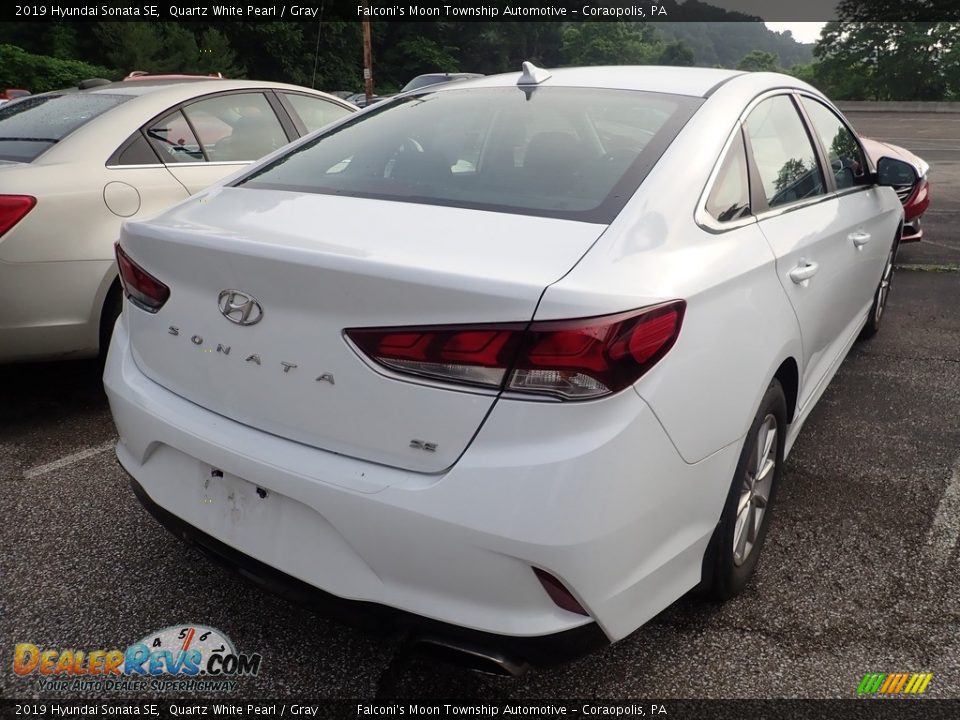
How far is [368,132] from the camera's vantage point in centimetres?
259

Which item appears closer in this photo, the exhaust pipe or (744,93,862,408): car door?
the exhaust pipe

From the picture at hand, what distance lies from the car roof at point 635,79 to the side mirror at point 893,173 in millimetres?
1218

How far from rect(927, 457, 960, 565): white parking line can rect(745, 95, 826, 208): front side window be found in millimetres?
1209

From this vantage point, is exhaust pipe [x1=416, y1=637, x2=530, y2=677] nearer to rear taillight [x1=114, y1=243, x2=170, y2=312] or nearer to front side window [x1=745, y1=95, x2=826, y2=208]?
rear taillight [x1=114, y1=243, x2=170, y2=312]

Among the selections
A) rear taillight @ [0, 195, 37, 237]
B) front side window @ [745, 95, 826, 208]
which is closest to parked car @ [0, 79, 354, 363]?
rear taillight @ [0, 195, 37, 237]

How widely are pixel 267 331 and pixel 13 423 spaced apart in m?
2.53

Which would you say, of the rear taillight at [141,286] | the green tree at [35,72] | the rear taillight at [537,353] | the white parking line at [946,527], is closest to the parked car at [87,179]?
the rear taillight at [141,286]

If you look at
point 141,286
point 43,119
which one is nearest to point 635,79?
point 141,286

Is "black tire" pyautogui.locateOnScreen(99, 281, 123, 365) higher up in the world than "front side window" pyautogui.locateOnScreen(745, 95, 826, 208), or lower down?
lower down

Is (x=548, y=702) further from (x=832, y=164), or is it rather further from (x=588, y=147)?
(x=832, y=164)

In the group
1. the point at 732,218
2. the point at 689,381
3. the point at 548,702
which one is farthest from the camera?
the point at 732,218

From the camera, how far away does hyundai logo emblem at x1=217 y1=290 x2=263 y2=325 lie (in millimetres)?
1715

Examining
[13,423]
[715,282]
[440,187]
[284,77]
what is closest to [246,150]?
[13,423]

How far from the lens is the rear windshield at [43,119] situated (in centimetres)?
361
